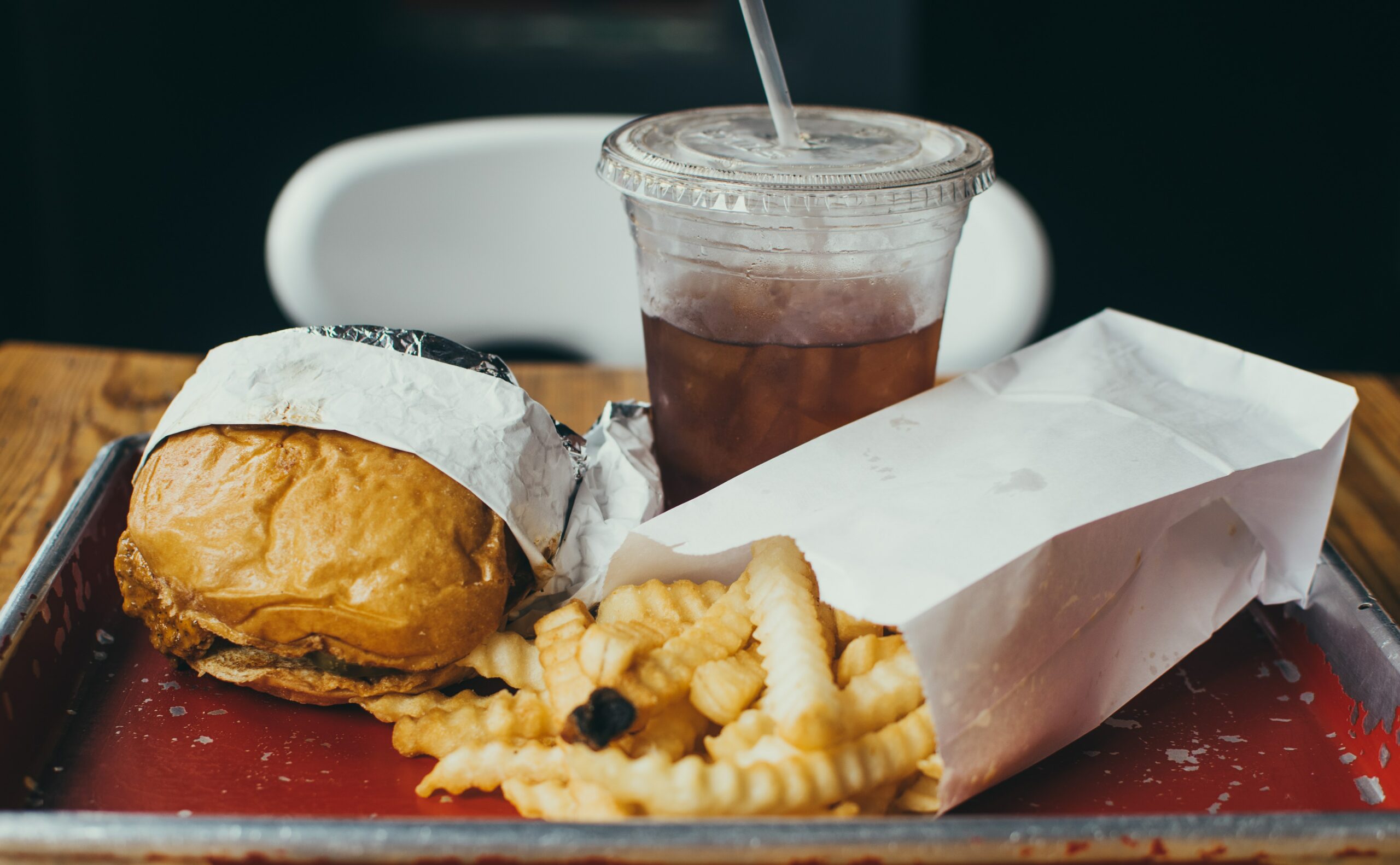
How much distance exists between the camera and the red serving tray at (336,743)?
2.62 ft

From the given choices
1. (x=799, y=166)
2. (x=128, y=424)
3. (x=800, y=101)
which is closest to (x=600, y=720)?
(x=799, y=166)

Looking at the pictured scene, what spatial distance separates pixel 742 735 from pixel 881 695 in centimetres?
10

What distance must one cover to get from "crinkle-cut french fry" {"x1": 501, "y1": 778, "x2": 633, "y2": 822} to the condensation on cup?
1.43 feet

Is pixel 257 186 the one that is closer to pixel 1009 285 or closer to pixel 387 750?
pixel 1009 285

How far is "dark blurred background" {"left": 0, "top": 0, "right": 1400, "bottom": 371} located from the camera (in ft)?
9.67

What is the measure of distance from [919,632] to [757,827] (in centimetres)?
18

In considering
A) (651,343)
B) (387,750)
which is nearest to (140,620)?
(387,750)

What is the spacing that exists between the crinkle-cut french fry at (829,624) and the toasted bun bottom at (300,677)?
295 millimetres

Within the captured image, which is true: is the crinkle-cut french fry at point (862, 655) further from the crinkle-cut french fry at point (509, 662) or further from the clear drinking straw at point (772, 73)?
the clear drinking straw at point (772, 73)

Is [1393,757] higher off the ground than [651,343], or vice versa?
[651,343]

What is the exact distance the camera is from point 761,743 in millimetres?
724

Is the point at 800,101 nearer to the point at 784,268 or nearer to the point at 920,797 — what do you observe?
the point at 784,268

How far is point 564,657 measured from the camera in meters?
0.78

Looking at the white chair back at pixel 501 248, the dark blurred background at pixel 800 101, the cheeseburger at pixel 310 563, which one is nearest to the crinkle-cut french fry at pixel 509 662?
the cheeseburger at pixel 310 563
